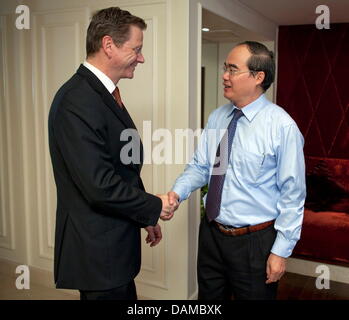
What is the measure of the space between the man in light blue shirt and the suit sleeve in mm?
333

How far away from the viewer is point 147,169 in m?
2.89

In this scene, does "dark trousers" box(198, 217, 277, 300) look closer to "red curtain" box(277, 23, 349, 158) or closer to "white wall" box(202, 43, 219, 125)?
"red curtain" box(277, 23, 349, 158)

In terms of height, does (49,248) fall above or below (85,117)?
below

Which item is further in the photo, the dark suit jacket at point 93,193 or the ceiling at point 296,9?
the ceiling at point 296,9

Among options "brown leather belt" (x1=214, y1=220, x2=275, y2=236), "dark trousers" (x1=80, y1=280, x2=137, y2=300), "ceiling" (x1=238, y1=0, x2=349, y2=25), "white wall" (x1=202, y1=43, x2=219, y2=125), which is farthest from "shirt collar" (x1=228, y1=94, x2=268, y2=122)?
"white wall" (x1=202, y1=43, x2=219, y2=125)

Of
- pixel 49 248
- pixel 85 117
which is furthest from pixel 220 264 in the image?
pixel 49 248

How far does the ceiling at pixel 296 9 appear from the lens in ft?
10.9

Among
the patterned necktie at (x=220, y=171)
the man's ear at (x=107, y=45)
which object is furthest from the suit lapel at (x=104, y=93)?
the patterned necktie at (x=220, y=171)

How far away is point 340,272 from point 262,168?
222cm

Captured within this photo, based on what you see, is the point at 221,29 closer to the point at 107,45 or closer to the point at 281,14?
the point at 281,14

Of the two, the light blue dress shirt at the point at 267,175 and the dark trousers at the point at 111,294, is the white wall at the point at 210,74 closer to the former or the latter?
the light blue dress shirt at the point at 267,175

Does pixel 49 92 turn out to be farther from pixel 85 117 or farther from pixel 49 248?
Result: pixel 85 117

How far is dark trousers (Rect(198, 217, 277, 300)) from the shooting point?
1743 millimetres
